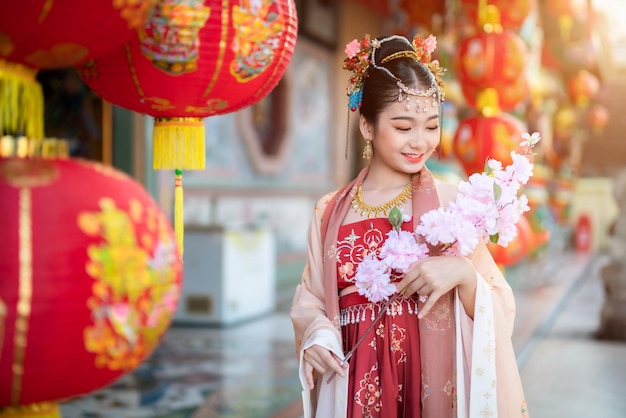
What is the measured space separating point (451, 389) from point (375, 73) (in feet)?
2.51

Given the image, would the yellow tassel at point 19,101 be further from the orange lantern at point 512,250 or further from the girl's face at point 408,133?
the orange lantern at point 512,250

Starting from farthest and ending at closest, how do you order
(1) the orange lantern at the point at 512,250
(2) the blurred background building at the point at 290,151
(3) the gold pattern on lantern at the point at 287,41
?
(2) the blurred background building at the point at 290,151 < (1) the orange lantern at the point at 512,250 < (3) the gold pattern on lantern at the point at 287,41

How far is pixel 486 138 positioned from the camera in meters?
3.96

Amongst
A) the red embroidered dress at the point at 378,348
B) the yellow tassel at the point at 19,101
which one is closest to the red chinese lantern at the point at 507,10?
the red embroidered dress at the point at 378,348

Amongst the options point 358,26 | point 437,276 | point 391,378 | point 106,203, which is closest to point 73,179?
point 106,203

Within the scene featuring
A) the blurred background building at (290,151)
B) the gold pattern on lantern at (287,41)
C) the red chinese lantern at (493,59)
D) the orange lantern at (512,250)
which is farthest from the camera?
the blurred background building at (290,151)

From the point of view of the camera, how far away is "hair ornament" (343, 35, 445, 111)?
1.90 metres

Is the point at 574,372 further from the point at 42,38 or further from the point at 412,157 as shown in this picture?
the point at 42,38

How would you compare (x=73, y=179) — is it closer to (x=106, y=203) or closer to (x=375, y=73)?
(x=106, y=203)

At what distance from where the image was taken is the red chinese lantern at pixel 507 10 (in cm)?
409

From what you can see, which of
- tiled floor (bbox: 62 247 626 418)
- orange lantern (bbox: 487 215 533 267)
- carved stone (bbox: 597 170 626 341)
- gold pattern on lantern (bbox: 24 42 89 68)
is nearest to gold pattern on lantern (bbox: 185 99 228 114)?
gold pattern on lantern (bbox: 24 42 89 68)

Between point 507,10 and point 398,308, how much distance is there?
2.71 metres

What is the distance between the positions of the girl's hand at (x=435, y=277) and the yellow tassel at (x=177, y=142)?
0.56 metres

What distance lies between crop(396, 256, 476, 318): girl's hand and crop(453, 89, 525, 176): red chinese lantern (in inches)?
→ 88.2
